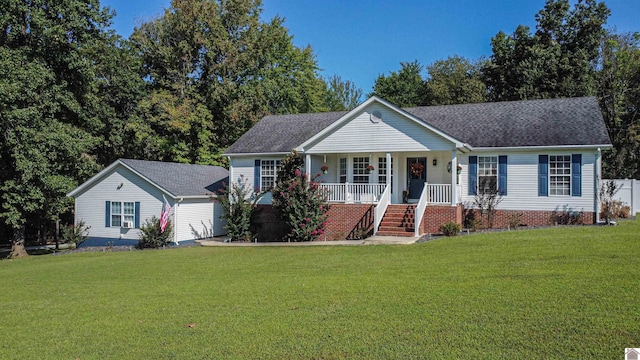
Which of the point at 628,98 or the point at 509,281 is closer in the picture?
the point at 509,281

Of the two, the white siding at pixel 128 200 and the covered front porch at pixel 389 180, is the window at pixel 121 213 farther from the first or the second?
the covered front porch at pixel 389 180

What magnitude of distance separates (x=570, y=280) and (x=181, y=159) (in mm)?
28261

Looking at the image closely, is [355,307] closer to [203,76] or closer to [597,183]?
[597,183]

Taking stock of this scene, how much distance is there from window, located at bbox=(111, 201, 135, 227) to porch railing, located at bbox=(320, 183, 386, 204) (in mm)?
9378

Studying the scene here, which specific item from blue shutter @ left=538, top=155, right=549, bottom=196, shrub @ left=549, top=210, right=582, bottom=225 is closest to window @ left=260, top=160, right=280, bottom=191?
blue shutter @ left=538, top=155, right=549, bottom=196

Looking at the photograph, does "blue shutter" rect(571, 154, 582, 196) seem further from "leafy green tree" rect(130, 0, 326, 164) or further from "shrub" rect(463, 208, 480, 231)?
"leafy green tree" rect(130, 0, 326, 164)

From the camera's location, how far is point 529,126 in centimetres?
1964

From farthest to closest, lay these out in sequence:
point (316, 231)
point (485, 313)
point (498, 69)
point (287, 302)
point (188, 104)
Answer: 1. point (498, 69)
2. point (188, 104)
3. point (316, 231)
4. point (287, 302)
5. point (485, 313)

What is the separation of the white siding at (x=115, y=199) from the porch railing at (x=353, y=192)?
24.7ft

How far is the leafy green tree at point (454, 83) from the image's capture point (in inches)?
1369

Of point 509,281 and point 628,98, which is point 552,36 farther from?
point 509,281

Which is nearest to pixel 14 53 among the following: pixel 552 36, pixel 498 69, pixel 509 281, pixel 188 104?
pixel 188 104

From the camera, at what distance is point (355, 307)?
7508 millimetres

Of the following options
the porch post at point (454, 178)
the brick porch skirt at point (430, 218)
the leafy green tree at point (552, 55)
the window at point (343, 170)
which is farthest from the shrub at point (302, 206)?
the leafy green tree at point (552, 55)
